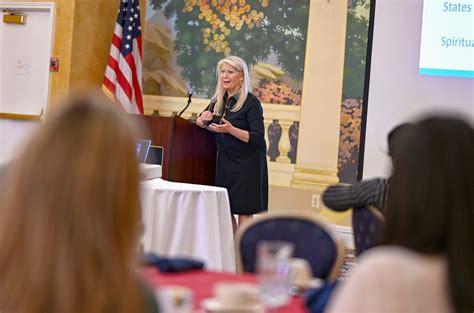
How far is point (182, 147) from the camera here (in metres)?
5.68

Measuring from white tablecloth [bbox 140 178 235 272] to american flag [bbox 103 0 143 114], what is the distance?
2828mm

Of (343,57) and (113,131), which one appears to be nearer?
(113,131)

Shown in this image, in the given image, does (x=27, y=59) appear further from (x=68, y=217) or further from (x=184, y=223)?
(x=68, y=217)

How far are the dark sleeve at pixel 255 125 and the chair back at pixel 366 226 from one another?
93.3 inches

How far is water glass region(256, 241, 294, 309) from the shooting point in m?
1.71

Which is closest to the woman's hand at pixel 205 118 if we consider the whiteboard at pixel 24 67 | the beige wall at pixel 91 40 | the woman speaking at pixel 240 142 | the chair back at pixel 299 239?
the woman speaking at pixel 240 142

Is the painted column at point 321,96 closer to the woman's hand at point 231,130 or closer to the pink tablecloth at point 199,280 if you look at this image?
the woman's hand at point 231,130

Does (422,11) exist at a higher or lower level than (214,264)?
higher

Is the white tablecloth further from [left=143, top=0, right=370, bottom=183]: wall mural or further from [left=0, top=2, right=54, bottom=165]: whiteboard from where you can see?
[left=0, top=2, right=54, bottom=165]: whiteboard

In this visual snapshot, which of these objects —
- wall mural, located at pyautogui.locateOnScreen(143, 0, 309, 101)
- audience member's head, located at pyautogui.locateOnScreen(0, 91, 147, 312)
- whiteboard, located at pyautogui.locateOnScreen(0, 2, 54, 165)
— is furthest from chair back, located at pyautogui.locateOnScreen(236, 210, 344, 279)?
whiteboard, located at pyautogui.locateOnScreen(0, 2, 54, 165)

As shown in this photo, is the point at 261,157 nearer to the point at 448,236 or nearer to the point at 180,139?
the point at 180,139

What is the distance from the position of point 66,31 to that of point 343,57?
2.66 meters

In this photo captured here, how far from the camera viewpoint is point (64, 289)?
1073 millimetres

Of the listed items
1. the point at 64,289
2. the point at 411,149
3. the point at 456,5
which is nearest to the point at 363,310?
the point at 411,149
